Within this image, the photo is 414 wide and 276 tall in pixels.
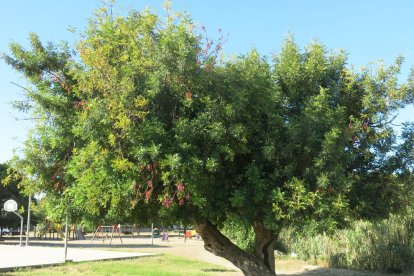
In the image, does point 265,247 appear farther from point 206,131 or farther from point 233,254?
point 206,131

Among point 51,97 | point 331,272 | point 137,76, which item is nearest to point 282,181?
point 137,76

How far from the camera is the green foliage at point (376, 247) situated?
19.8 meters

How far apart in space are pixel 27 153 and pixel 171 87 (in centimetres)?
436

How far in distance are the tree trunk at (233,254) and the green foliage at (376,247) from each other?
22.1ft

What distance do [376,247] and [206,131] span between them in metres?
14.9

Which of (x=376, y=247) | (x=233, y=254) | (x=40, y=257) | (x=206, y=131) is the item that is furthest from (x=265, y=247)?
(x=40, y=257)

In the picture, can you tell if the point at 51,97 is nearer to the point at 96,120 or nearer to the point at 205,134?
the point at 96,120

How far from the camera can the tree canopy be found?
8812 millimetres

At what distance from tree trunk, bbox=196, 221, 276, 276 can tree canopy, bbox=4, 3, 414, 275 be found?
1.38 meters

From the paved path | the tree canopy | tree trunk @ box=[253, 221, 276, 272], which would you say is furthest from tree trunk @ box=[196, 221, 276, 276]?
the paved path

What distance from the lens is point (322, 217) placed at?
9109 millimetres

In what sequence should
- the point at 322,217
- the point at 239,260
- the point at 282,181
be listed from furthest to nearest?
the point at 239,260 → the point at 282,181 → the point at 322,217

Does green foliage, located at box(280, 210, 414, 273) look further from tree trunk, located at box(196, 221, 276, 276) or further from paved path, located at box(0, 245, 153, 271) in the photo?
paved path, located at box(0, 245, 153, 271)

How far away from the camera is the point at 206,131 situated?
8.98 m
